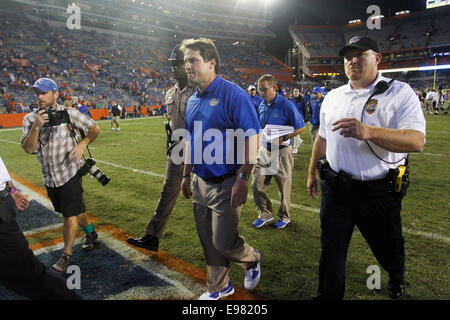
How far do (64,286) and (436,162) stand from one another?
28.7 feet

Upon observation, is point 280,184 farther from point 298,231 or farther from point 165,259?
point 165,259

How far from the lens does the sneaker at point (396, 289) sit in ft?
8.04

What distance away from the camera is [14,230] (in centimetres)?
186

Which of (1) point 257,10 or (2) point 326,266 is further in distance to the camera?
(1) point 257,10

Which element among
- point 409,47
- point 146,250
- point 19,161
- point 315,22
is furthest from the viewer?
point 315,22

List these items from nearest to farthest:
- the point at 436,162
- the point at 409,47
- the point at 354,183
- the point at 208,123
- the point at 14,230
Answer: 1. the point at 14,230
2. the point at 354,183
3. the point at 208,123
4. the point at 436,162
5. the point at 409,47

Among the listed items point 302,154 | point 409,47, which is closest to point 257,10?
point 409,47

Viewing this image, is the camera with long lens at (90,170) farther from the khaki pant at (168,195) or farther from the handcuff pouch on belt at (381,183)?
the handcuff pouch on belt at (381,183)

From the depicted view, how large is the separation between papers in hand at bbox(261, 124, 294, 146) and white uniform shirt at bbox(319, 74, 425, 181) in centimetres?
168

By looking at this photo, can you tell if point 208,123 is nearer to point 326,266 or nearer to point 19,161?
point 326,266

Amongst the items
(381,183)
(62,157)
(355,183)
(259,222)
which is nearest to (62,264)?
(62,157)

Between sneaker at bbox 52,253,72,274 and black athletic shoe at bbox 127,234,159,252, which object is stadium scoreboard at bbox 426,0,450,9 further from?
sneaker at bbox 52,253,72,274

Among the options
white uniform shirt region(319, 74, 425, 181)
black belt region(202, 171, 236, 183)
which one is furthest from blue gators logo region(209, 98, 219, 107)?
white uniform shirt region(319, 74, 425, 181)
